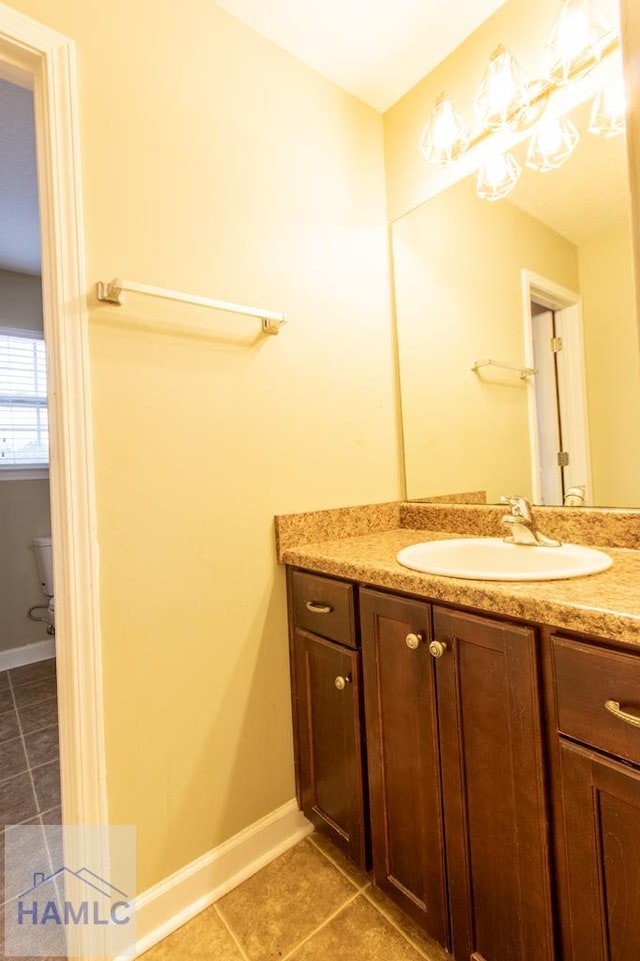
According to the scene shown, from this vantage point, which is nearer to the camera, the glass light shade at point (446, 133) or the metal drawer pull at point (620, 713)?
the metal drawer pull at point (620, 713)

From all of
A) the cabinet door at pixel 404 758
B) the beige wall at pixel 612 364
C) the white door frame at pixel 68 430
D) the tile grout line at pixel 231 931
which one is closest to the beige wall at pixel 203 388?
the white door frame at pixel 68 430

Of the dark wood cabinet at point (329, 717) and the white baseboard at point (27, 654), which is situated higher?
the dark wood cabinet at point (329, 717)

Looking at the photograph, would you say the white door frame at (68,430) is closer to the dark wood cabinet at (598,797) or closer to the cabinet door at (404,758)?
the cabinet door at (404,758)

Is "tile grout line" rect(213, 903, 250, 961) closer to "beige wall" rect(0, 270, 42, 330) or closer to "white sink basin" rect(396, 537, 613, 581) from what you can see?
"white sink basin" rect(396, 537, 613, 581)

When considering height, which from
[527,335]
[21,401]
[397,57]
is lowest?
[527,335]

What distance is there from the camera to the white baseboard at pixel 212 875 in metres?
0.98

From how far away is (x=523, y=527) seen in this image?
3.60ft

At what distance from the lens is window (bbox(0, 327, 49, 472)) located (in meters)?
2.62

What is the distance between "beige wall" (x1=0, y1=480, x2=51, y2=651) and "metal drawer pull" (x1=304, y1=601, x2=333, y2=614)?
228 centimetres

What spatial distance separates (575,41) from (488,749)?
1.64 meters

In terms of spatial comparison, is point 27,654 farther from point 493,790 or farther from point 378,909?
point 493,790

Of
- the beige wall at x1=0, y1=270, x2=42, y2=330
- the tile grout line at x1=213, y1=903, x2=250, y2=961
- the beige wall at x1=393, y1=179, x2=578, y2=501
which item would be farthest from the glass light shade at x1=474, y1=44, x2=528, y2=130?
the beige wall at x1=0, y1=270, x2=42, y2=330

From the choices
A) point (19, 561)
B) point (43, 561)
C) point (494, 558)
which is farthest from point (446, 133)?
point (19, 561)

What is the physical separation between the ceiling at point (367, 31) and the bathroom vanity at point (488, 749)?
5.05 feet
